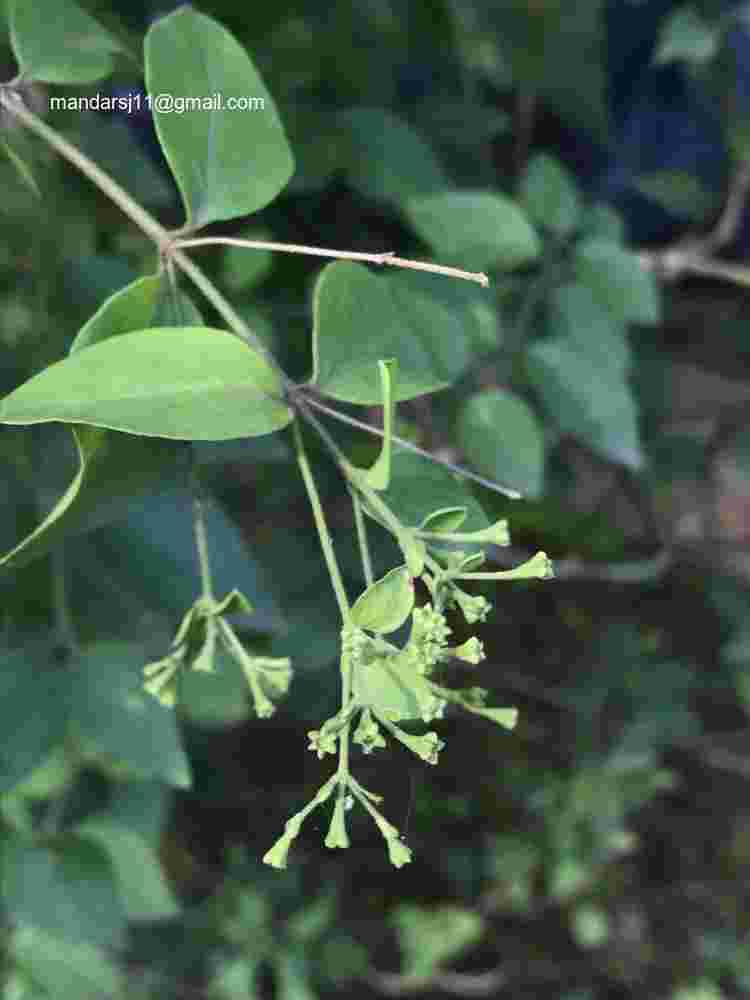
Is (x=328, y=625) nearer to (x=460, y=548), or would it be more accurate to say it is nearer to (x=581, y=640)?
(x=460, y=548)

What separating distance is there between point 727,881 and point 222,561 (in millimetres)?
1239

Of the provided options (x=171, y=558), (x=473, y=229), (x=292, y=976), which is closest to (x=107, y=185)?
(x=171, y=558)

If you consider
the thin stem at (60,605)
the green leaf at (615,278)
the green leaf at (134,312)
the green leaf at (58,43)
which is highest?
the green leaf at (58,43)

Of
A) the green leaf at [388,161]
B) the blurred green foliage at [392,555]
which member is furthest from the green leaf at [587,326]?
the green leaf at [388,161]

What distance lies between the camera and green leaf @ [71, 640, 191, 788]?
62 centimetres

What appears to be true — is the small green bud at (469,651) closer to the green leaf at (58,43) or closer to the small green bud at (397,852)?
the small green bud at (397,852)

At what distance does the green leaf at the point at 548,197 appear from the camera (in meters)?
0.85

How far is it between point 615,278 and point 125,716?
42 cm

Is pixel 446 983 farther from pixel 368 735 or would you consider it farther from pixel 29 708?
pixel 368 735

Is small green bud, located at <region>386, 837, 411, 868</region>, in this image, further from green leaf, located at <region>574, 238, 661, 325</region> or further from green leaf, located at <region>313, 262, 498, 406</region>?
green leaf, located at <region>574, 238, 661, 325</region>

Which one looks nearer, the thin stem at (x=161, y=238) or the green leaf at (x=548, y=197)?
the thin stem at (x=161, y=238)

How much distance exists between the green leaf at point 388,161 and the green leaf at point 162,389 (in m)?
0.50

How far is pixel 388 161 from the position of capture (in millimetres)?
833

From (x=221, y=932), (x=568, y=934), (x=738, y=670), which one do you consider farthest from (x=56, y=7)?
(x=568, y=934)
